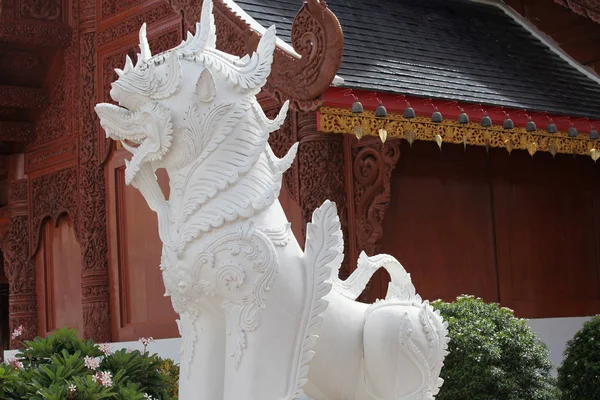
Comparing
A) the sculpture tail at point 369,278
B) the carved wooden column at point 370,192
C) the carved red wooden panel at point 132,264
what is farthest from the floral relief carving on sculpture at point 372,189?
the sculpture tail at point 369,278

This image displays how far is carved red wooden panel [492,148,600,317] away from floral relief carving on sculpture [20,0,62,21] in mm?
4801

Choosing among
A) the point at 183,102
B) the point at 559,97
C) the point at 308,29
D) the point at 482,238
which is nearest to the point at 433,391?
the point at 183,102

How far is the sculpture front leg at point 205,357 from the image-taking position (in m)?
3.92

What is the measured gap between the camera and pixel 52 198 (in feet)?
35.8

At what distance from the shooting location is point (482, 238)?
8.62 metres

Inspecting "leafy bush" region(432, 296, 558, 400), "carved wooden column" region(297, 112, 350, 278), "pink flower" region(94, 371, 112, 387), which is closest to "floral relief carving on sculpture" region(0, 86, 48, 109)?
"carved wooden column" region(297, 112, 350, 278)

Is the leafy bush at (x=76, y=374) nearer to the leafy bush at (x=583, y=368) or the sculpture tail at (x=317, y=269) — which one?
the sculpture tail at (x=317, y=269)

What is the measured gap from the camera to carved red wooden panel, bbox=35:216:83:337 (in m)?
10.7

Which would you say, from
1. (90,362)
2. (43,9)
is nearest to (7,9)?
(43,9)

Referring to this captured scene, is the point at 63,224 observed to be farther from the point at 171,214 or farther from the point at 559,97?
the point at 171,214

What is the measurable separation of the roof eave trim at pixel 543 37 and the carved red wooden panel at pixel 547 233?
1098mm

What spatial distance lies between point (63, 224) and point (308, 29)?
509cm

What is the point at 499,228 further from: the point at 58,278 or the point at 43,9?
the point at 43,9

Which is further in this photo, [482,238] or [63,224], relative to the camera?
[63,224]
